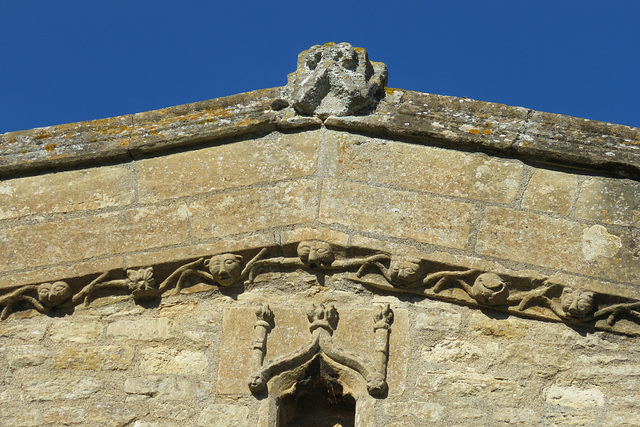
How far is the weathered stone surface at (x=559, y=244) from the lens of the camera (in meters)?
6.91

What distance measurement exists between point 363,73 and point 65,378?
2.20 metres

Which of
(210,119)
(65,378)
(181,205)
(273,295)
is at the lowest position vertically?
(65,378)

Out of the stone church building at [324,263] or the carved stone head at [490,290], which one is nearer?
the stone church building at [324,263]

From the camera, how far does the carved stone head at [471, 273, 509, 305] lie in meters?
6.80

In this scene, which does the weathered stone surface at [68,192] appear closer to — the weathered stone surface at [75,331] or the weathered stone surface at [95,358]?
the weathered stone surface at [75,331]

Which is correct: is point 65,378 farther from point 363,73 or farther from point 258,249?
point 363,73

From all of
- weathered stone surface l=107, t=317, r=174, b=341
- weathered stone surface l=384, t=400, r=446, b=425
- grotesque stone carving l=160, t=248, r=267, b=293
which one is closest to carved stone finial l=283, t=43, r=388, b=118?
grotesque stone carving l=160, t=248, r=267, b=293

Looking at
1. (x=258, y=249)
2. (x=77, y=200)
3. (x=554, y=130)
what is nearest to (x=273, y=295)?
(x=258, y=249)

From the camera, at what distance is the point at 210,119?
7492 mm

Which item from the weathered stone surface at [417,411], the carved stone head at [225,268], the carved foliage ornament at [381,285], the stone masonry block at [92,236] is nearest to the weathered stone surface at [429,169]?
the carved foliage ornament at [381,285]

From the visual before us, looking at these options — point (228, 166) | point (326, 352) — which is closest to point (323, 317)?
point (326, 352)

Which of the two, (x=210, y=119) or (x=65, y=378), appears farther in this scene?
(x=210, y=119)

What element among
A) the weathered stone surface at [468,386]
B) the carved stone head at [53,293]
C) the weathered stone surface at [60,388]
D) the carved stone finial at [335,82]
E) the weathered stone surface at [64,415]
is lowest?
the weathered stone surface at [64,415]

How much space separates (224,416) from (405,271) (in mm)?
1101
